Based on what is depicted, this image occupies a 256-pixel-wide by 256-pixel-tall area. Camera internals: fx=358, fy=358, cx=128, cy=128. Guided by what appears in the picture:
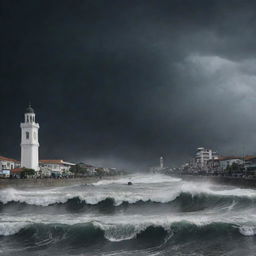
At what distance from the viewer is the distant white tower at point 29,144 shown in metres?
95.7

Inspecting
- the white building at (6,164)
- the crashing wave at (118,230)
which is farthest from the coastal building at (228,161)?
the crashing wave at (118,230)

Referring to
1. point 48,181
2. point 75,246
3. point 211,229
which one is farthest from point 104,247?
point 48,181

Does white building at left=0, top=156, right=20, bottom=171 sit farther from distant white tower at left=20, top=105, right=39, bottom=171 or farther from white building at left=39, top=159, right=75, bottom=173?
white building at left=39, top=159, right=75, bottom=173

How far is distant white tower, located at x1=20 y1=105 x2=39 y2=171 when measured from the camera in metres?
95.7

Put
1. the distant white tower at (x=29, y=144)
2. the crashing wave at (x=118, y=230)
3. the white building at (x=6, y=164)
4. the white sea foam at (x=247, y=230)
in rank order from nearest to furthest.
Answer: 1. the white sea foam at (x=247, y=230)
2. the crashing wave at (x=118, y=230)
3. the distant white tower at (x=29, y=144)
4. the white building at (x=6, y=164)

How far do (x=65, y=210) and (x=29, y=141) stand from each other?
7290 centimetres

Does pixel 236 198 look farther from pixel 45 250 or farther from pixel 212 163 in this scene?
pixel 212 163

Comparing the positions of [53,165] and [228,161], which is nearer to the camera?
[53,165]

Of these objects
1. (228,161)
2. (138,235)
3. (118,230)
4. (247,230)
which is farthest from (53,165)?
(247,230)

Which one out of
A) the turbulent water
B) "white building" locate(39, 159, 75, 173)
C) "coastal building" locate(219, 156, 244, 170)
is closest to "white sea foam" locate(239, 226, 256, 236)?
the turbulent water

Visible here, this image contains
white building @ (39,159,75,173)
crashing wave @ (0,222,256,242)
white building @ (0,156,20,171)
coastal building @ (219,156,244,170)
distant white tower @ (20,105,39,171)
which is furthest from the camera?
coastal building @ (219,156,244,170)

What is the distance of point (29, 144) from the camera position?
96125 millimetres

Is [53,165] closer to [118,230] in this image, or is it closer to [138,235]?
[118,230]

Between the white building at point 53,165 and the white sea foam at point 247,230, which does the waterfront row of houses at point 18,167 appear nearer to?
the white building at point 53,165
